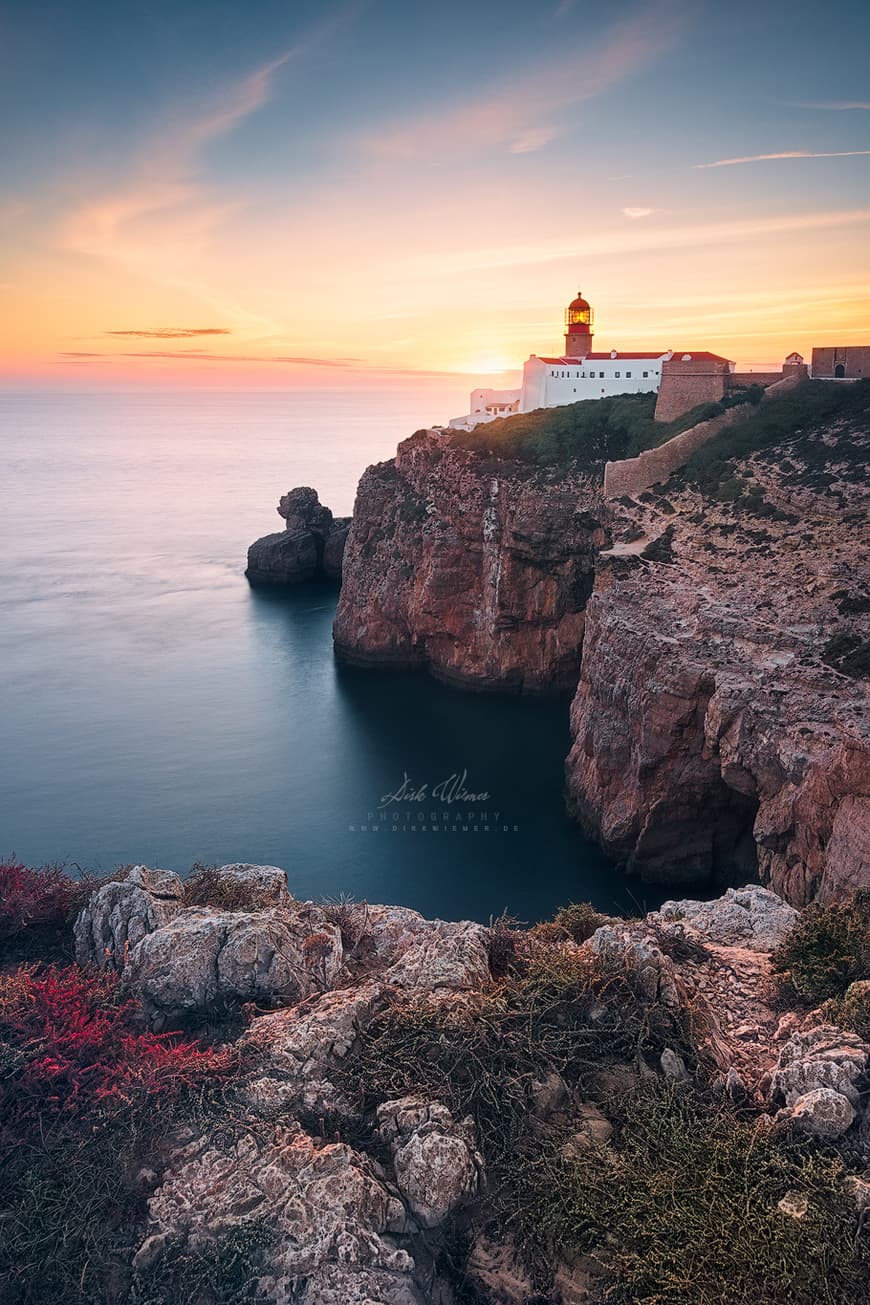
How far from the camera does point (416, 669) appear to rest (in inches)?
1613

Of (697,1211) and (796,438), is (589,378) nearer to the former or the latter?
(796,438)

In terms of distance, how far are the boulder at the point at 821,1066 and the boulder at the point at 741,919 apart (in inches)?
136

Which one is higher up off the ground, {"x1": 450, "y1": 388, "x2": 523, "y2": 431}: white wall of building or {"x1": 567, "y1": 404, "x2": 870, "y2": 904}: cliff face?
{"x1": 450, "y1": 388, "x2": 523, "y2": 431}: white wall of building

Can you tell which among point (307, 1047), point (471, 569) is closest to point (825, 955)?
point (307, 1047)

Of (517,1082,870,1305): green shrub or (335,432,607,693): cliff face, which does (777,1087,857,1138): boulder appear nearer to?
(517,1082,870,1305): green shrub

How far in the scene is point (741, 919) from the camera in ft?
37.8

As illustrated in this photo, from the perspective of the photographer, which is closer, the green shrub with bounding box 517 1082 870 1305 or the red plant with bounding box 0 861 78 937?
the green shrub with bounding box 517 1082 870 1305

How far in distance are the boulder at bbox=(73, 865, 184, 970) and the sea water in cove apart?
1334 centimetres

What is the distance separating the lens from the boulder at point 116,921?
881cm

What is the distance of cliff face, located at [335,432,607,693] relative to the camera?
117ft

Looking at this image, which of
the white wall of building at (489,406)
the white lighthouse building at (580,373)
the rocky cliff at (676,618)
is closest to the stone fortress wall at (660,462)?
the rocky cliff at (676,618)

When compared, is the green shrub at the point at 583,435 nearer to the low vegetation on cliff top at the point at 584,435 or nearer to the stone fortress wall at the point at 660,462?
the low vegetation on cliff top at the point at 584,435

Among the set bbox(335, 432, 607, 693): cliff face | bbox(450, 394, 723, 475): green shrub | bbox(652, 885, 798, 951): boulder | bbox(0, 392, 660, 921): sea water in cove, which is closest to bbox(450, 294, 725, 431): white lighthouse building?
bbox(450, 394, 723, 475): green shrub

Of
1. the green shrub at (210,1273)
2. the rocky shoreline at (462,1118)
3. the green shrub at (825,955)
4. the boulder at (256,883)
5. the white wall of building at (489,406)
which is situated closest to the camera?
the green shrub at (210,1273)
